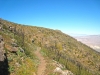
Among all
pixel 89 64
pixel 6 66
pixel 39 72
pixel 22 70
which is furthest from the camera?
pixel 89 64

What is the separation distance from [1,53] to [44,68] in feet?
29.5

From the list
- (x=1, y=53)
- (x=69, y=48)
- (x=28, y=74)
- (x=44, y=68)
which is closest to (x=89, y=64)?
(x=69, y=48)

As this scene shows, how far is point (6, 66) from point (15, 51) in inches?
209

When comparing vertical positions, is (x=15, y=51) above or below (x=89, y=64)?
above

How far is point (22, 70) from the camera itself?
58.7 ft

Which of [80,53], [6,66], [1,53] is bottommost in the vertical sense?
[80,53]

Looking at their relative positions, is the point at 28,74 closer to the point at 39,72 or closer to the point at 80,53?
the point at 39,72

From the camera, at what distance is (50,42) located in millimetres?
61469

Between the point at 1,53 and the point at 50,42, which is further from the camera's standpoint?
the point at 50,42

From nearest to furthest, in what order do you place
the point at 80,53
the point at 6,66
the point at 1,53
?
the point at 1,53 → the point at 6,66 → the point at 80,53

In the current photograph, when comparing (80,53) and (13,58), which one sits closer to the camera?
(13,58)

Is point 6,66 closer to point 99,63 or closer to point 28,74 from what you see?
point 28,74

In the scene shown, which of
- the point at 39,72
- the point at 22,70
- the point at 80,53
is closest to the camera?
the point at 22,70

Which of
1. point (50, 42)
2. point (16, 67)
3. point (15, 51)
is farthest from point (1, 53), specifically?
point (50, 42)
